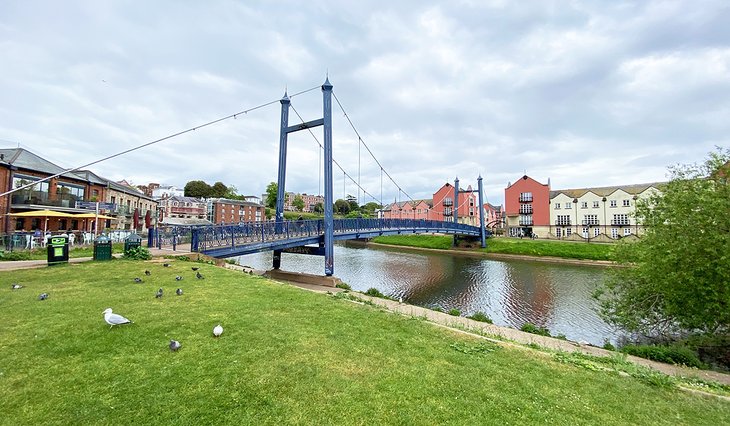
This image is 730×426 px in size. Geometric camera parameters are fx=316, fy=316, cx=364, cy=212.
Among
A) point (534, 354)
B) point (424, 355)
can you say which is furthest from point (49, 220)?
point (534, 354)

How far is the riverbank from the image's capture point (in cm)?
3238

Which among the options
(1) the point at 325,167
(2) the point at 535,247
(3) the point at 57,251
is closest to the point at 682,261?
(1) the point at 325,167

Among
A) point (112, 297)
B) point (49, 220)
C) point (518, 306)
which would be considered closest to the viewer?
point (112, 297)

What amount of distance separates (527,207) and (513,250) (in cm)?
1654

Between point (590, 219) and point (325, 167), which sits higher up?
point (325, 167)

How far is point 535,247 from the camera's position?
123 feet

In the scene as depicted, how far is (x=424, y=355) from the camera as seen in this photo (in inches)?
203

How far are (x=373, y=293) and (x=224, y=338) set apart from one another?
880 centimetres

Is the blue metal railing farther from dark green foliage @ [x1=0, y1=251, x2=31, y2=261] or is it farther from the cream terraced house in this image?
the cream terraced house

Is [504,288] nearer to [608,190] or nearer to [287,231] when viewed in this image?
[287,231]

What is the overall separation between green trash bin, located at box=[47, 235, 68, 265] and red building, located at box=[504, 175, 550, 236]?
177 feet

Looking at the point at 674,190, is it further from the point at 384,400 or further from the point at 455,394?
the point at 384,400

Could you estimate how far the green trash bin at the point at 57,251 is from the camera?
36.6 ft

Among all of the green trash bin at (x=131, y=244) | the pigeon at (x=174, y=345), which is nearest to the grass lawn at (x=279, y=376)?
the pigeon at (x=174, y=345)
